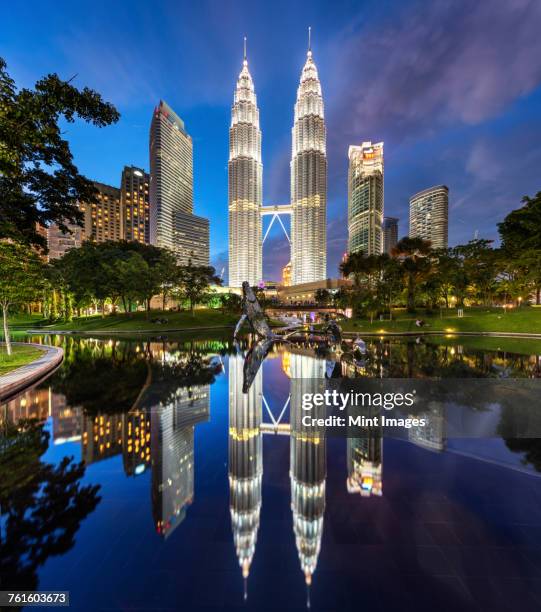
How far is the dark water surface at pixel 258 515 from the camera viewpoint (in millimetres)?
3074

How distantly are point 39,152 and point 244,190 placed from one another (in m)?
158

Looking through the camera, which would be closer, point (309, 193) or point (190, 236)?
point (309, 193)

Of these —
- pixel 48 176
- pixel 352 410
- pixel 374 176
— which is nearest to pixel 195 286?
pixel 48 176

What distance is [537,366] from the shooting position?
48.3 ft

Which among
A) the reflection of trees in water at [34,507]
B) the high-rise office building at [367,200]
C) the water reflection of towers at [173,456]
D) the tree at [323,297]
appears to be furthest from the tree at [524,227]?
the high-rise office building at [367,200]

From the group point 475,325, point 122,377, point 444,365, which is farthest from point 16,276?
point 475,325

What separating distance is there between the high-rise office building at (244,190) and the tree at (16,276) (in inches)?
5293

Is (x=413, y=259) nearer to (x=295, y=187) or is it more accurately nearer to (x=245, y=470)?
(x=245, y=470)

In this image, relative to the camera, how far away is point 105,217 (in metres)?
166

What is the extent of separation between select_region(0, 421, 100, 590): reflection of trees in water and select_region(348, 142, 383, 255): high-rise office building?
157754 millimetres

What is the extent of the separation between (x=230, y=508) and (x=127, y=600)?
68.6 inches

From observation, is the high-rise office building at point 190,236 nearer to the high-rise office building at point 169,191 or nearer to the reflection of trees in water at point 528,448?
the high-rise office building at point 169,191

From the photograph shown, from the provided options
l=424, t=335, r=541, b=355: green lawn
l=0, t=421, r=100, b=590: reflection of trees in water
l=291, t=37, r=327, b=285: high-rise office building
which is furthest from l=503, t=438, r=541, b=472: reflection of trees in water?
l=291, t=37, r=327, b=285: high-rise office building

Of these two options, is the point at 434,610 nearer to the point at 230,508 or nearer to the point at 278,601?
the point at 278,601
